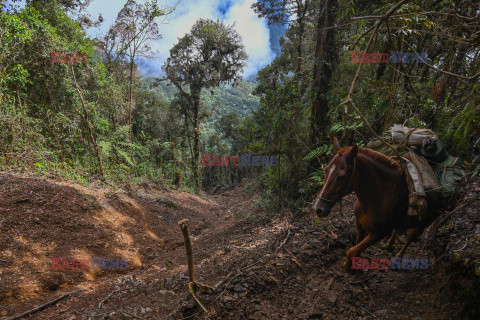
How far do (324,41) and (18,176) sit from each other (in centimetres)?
967

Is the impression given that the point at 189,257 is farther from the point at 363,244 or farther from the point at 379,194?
the point at 379,194

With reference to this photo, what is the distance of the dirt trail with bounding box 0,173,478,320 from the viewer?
91.7 inches

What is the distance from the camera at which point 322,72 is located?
5.24 meters

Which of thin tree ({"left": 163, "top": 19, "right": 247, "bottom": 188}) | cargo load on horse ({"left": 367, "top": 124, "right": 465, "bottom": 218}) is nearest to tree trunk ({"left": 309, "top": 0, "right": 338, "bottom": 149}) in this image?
cargo load on horse ({"left": 367, "top": 124, "right": 465, "bottom": 218})

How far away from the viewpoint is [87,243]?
5332mm

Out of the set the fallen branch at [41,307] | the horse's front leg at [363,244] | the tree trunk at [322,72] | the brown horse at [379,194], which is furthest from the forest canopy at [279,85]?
the fallen branch at [41,307]

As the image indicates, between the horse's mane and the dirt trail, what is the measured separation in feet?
3.21

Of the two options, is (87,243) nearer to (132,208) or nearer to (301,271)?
(132,208)

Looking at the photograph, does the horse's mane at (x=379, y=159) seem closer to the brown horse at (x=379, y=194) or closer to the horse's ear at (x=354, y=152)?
the brown horse at (x=379, y=194)

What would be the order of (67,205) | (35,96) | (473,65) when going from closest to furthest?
(473,65) → (67,205) → (35,96)

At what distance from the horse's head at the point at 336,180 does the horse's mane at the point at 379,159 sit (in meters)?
0.27

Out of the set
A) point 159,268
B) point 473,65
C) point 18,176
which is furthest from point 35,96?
point 473,65

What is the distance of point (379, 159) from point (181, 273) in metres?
3.62

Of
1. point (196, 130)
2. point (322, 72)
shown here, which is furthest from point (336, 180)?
point (196, 130)
